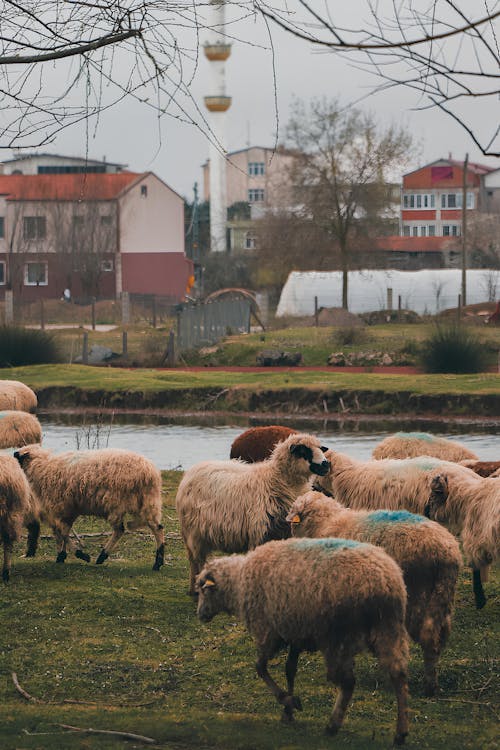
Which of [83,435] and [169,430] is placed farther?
[169,430]

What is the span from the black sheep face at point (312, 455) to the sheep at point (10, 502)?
7.54 ft

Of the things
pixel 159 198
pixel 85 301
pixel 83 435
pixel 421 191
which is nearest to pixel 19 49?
pixel 83 435

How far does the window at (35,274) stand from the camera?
64.1 metres

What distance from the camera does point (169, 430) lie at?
25.8m

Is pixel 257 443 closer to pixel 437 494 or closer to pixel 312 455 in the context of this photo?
pixel 312 455

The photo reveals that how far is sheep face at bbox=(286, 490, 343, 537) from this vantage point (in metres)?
8.25

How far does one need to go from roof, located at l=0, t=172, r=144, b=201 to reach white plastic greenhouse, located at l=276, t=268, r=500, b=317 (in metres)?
16.2

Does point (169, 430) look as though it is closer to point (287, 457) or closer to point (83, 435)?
point (83, 435)

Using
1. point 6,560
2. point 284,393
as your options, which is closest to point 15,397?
point 6,560

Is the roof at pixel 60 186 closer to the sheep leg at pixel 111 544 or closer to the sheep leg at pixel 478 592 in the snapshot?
the sheep leg at pixel 111 544

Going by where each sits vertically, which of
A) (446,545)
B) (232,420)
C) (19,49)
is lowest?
A: (232,420)

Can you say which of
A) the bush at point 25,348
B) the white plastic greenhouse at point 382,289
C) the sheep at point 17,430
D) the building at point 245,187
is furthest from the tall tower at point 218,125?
the sheep at point 17,430

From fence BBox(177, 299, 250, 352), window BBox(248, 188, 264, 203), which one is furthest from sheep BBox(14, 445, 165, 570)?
window BBox(248, 188, 264, 203)

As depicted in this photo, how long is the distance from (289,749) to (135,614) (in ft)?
9.77
